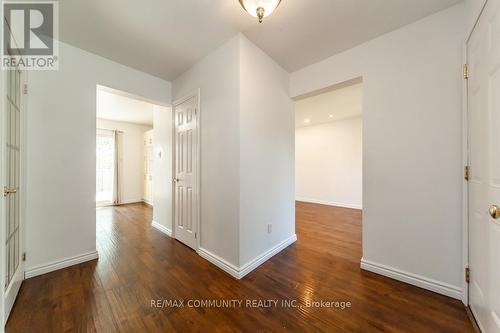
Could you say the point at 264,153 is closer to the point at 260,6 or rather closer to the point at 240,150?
the point at 240,150

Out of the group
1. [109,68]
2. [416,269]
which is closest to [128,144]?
[109,68]

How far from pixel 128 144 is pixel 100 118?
3.24 feet

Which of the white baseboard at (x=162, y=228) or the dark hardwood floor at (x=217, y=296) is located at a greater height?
the white baseboard at (x=162, y=228)

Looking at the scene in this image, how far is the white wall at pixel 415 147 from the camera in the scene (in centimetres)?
159

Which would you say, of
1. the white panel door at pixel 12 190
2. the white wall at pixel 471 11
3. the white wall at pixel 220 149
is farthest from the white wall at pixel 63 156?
the white wall at pixel 471 11

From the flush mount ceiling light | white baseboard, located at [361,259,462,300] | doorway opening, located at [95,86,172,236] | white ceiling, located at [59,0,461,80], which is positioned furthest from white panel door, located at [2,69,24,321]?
white baseboard, located at [361,259,462,300]

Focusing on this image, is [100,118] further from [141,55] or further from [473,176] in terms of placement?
[473,176]

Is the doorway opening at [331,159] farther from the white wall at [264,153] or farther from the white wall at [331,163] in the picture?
the white wall at [264,153]

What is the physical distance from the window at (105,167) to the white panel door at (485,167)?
7.02 meters

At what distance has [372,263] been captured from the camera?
197cm

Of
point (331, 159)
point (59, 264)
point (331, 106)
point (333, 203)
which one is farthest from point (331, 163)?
point (59, 264)

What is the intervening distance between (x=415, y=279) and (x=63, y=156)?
3.93 meters

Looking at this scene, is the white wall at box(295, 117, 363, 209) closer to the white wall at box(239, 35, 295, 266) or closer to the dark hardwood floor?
the dark hardwood floor

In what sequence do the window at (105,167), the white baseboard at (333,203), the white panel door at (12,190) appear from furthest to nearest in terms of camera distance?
the window at (105,167), the white baseboard at (333,203), the white panel door at (12,190)
